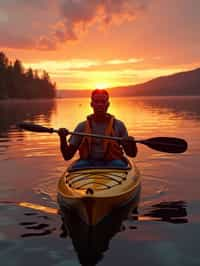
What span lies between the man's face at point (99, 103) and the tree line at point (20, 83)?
393 ft

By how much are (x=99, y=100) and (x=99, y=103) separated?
0.23ft

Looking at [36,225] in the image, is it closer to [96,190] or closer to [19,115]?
[96,190]

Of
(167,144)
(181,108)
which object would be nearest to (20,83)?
(181,108)

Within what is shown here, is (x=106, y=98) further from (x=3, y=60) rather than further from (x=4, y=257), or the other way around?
(x=3, y=60)

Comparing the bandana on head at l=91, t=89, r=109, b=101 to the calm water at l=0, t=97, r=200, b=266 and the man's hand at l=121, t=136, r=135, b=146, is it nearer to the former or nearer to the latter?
the man's hand at l=121, t=136, r=135, b=146

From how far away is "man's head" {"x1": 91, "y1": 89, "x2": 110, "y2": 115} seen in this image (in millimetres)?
8508

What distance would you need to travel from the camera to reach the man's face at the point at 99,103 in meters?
8.51

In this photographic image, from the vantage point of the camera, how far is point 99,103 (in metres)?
8.55

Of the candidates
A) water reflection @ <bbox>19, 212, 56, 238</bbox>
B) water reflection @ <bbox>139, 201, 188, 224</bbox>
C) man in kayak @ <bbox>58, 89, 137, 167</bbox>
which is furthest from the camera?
man in kayak @ <bbox>58, 89, 137, 167</bbox>

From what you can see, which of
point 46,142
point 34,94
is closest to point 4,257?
point 46,142

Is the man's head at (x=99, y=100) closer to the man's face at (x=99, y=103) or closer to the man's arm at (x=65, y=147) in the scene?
the man's face at (x=99, y=103)

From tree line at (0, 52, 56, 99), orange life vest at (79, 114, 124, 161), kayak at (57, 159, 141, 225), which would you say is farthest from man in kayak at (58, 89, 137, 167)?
tree line at (0, 52, 56, 99)

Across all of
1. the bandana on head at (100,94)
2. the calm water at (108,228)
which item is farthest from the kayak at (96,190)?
the bandana on head at (100,94)

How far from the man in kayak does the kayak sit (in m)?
0.36
